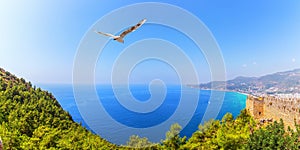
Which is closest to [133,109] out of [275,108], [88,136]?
[275,108]

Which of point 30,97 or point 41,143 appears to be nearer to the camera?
point 41,143

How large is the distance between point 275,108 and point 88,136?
35.3 feet

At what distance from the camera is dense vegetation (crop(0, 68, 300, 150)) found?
25.0 feet

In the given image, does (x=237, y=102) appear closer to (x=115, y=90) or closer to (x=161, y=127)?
(x=161, y=127)

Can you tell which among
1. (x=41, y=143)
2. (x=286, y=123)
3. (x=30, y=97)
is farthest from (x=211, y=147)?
(x=30, y=97)

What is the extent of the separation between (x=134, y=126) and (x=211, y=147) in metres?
A: 3.96

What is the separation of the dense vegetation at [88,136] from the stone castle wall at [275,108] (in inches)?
17.3

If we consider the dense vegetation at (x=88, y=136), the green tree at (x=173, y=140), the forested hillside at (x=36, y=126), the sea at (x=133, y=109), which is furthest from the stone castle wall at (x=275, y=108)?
the forested hillside at (x=36, y=126)

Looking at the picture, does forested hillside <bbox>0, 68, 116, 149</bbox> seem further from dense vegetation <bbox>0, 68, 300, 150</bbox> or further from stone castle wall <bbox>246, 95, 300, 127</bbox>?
stone castle wall <bbox>246, 95, 300, 127</bbox>

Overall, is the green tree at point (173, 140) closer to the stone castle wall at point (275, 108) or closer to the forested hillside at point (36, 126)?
the forested hillside at point (36, 126)

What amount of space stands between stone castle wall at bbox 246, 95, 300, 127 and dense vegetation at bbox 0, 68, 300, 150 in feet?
1.44

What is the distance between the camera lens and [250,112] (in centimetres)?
1227

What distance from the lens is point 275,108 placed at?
33.8 ft

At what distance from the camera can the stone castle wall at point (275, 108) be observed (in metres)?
8.84
